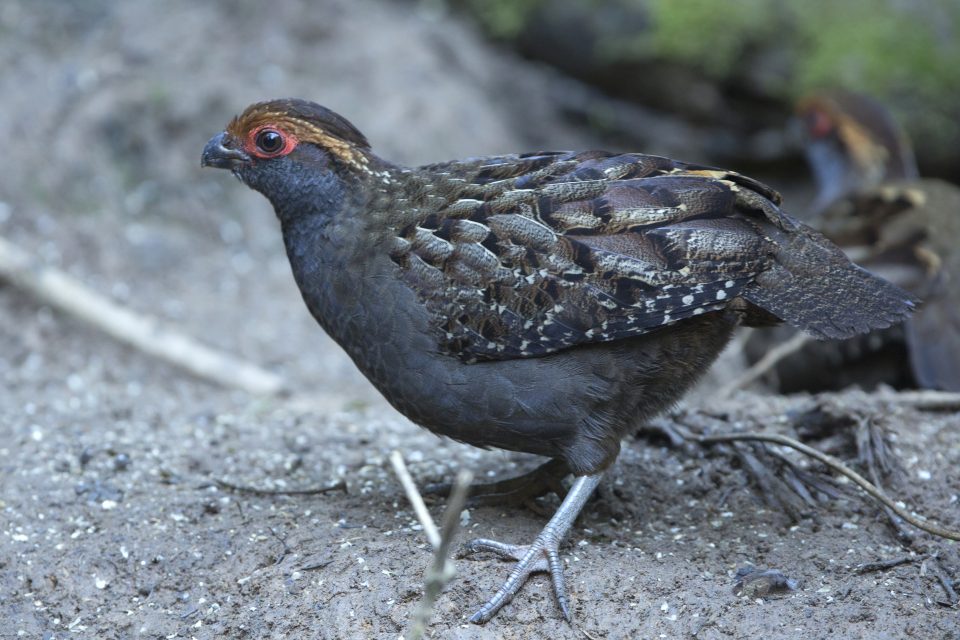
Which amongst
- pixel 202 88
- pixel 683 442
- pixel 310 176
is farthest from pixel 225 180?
pixel 683 442

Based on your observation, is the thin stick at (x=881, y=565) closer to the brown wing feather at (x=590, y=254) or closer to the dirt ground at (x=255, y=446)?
the dirt ground at (x=255, y=446)

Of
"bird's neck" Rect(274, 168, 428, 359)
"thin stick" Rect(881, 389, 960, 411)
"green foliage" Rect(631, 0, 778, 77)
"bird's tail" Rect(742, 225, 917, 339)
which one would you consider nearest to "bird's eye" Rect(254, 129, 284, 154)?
"bird's neck" Rect(274, 168, 428, 359)

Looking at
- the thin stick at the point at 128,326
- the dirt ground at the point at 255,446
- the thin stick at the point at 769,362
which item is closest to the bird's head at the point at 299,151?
the dirt ground at the point at 255,446

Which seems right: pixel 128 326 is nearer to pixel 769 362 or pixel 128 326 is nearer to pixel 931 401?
pixel 769 362

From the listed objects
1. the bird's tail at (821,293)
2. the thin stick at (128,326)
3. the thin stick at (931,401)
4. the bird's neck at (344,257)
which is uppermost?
the bird's neck at (344,257)

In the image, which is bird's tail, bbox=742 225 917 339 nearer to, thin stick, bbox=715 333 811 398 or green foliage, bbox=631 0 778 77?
thin stick, bbox=715 333 811 398

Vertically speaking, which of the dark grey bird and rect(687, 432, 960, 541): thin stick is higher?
the dark grey bird

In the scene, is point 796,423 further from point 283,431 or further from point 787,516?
point 283,431
